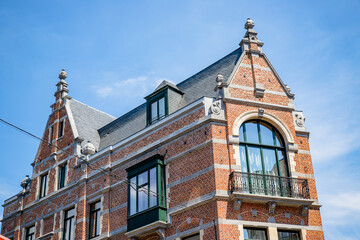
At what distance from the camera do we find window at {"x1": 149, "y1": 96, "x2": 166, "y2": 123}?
77.5 feet

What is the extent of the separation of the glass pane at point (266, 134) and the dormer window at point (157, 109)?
489 centimetres

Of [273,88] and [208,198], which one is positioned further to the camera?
[273,88]

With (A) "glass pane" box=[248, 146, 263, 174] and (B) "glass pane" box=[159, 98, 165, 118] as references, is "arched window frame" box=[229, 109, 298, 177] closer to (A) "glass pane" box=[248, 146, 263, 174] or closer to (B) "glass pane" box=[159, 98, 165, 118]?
(A) "glass pane" box=[248, 146, 263, 174]

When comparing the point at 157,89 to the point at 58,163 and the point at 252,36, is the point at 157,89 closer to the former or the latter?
the point at 252,36

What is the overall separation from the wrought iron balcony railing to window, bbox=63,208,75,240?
9.98 metres

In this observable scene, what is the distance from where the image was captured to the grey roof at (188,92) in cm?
2325

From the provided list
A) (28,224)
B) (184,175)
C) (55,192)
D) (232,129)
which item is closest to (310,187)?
(232,129)

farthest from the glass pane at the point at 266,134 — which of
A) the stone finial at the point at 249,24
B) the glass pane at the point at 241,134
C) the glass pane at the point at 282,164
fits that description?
the stone finial at the point at 249,24

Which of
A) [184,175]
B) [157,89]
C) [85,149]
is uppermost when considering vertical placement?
[157,89]

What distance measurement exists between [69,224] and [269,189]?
11.2 metres

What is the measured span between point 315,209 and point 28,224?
1632 cm

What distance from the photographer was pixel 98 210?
947 inches

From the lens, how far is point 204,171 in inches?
778

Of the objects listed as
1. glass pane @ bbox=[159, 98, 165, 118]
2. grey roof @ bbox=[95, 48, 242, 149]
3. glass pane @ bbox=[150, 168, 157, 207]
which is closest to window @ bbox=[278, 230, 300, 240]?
glass pane @ bbox=[150, 168, 157, 207]
